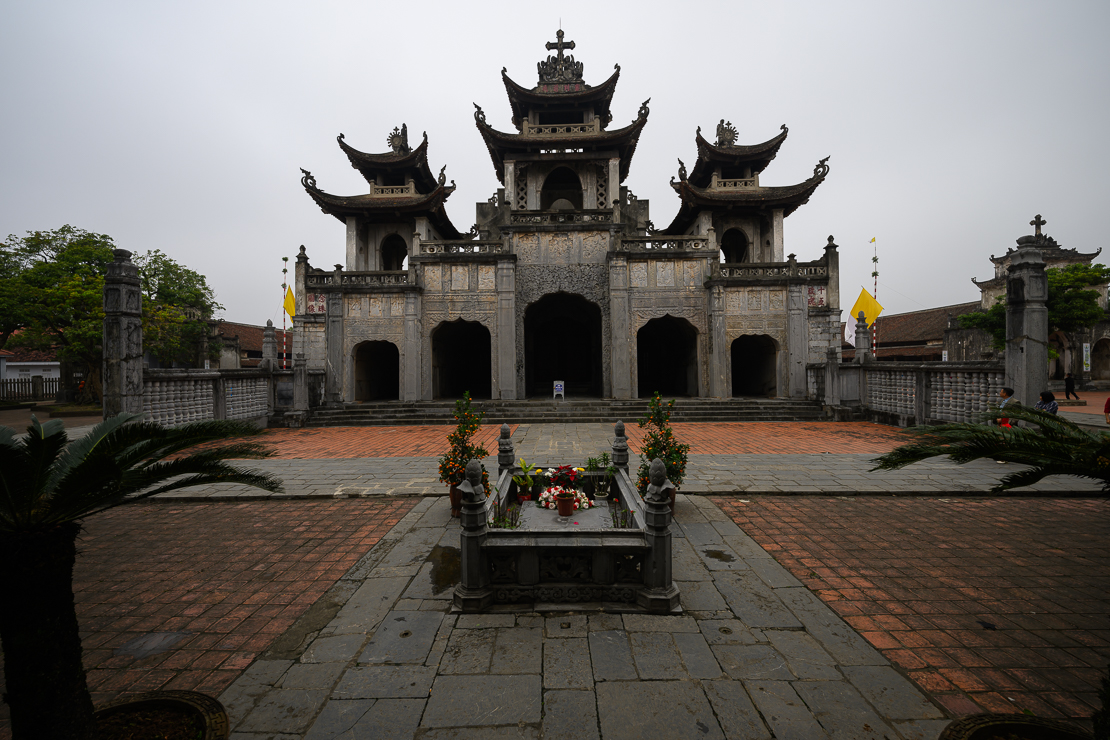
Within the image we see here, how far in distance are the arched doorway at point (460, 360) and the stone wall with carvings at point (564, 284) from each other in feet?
9.99

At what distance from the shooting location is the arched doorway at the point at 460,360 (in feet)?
59.3

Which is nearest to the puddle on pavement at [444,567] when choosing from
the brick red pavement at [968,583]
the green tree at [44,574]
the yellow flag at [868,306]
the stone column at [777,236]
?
the green tree at [44,574]

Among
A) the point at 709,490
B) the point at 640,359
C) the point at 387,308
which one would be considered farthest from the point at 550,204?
the point at 709,490

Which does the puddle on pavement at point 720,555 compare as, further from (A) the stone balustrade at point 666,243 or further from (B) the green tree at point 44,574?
(A) the stone balustrade at point 666,243

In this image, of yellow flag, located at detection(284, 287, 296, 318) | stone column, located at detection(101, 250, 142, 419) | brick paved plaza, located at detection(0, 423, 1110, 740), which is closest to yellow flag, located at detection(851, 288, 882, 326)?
brick paved plaza, located at detection(0, 423, 1110, 740)

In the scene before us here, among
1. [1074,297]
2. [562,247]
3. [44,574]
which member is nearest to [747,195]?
[562,247]

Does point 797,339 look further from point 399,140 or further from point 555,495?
point 399,140

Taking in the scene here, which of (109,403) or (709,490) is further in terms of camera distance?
(109,403)

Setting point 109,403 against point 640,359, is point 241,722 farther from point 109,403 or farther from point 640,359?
point 640,359

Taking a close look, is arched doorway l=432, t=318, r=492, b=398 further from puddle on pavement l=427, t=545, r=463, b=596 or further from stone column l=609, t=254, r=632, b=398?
puddle on pavement l=427, t=545, r=463, b=596

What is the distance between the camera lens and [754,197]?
20312mm

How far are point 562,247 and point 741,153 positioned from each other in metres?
11.3

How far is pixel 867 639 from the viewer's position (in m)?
3.07

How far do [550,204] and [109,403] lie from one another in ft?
61.7
